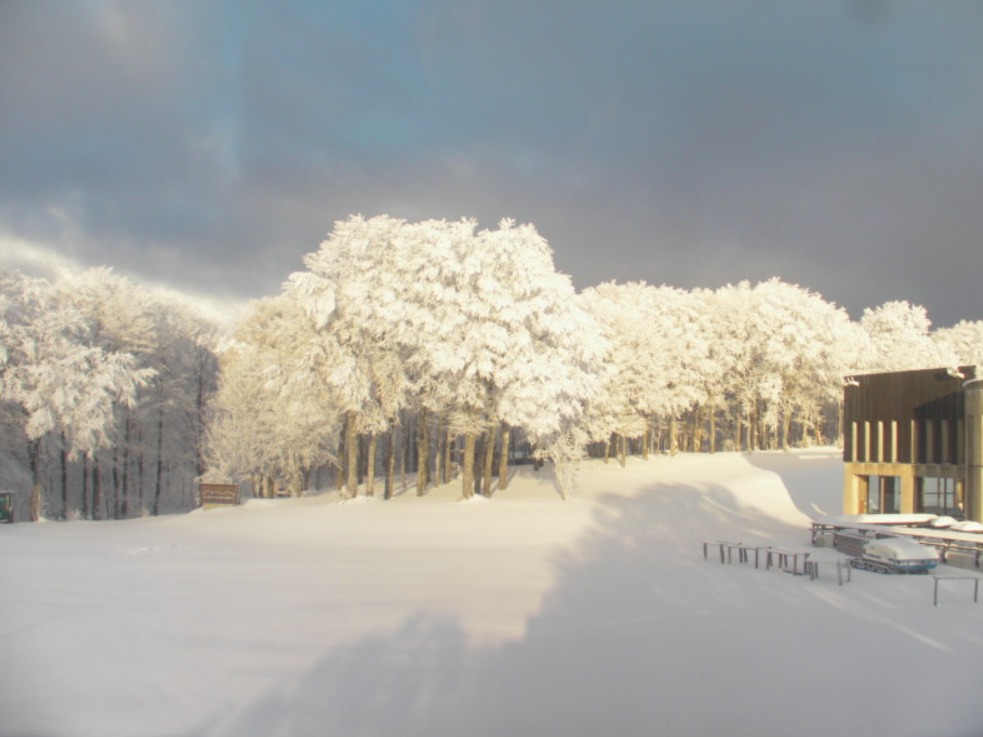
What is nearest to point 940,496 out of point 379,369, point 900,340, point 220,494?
point 379,369

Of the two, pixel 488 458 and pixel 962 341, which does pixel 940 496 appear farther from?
pixel 962 341

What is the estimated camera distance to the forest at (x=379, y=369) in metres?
34.6

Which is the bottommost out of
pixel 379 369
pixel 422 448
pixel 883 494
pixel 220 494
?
pixel 220 494

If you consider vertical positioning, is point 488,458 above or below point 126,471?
above

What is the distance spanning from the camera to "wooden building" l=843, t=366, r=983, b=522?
93.0 feet

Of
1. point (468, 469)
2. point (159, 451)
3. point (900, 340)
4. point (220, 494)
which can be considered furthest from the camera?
point (900, 340)

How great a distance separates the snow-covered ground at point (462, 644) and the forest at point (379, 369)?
11966 mm

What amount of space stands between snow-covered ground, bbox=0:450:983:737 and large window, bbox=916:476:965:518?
12.2 metres

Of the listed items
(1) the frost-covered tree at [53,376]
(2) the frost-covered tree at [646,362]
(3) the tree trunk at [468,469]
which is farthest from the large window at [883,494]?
(1) the frost-covered tree at [53,376]

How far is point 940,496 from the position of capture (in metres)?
31.0

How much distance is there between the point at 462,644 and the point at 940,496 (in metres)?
26.5

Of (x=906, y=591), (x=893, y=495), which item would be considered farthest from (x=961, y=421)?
(x=906, y=591)

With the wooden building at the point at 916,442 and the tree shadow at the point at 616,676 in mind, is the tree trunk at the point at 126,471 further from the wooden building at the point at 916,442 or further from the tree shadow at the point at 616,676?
the wooden building at the point at 916,442

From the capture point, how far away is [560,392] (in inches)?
1348
